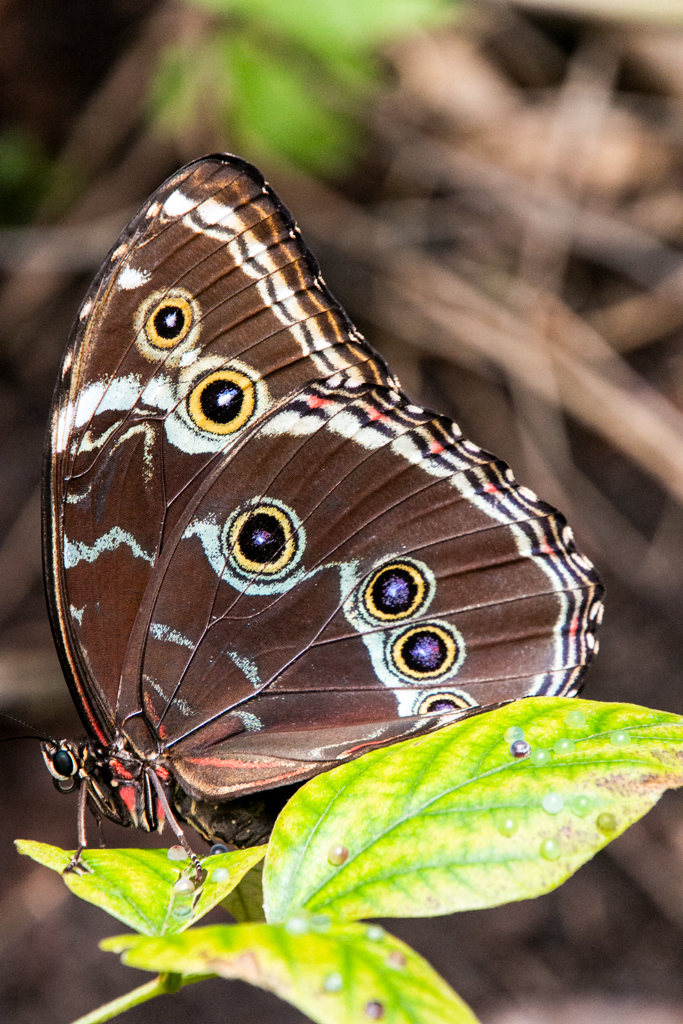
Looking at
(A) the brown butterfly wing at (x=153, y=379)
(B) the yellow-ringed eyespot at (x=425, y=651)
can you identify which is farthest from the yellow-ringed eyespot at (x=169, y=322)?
(B) the yellow-ringed eyespot at (x=425, y=651)

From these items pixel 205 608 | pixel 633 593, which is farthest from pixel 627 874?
pixel 205 608

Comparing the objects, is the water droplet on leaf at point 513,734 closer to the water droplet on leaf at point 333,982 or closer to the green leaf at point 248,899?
the water droplet on leaf at point 333,982

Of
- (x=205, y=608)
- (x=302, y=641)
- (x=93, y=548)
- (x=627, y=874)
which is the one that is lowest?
(x=627, y=874)

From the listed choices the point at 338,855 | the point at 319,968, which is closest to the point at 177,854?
the point at 338,855

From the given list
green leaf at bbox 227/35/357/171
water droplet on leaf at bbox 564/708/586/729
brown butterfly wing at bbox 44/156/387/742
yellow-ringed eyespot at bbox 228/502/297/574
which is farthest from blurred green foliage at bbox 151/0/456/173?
water droplet on leaf at bbox 564/708/586/729

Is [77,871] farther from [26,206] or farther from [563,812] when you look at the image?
[26,206]

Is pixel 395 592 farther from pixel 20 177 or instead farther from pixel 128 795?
pixel 20 177

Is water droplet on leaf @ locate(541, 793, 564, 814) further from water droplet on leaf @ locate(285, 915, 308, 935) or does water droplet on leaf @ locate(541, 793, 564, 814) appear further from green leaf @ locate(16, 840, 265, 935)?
green leaf @ locate(16, 840, 265, 935)
